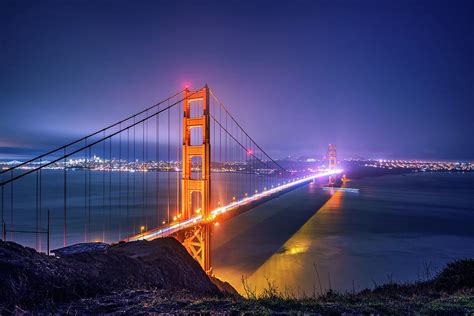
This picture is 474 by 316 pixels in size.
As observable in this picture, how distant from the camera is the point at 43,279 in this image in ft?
14.5

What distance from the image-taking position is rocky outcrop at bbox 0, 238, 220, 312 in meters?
4.09

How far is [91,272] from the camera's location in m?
6.00

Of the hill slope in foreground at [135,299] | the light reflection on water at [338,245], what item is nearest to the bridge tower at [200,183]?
the light reflection on water at [338,245]

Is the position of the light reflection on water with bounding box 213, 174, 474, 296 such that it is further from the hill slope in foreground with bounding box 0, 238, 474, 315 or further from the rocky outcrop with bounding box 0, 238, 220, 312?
the rocky outcrop with bounding box 0, 238, 220, 312

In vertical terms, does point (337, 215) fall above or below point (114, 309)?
below

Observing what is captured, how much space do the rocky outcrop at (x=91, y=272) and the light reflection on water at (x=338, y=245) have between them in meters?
3.82

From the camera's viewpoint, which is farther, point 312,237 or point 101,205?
point 101,205

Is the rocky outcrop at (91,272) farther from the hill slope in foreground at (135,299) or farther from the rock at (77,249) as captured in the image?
the rock at (77,249)

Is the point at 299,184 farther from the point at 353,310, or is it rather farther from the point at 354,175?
the point at 354,175

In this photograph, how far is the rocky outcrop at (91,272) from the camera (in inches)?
161

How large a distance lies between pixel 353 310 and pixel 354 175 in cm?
11167

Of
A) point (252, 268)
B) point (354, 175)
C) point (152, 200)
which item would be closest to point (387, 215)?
point (252, 268)

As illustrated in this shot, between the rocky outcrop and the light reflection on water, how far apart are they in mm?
3820

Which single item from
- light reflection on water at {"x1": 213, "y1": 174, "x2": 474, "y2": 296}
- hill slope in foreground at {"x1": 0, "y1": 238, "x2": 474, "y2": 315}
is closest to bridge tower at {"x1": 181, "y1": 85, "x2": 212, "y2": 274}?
light reflection on water at {"x1": 213, "y1": 174, "x2": 474, "y2": 296}
